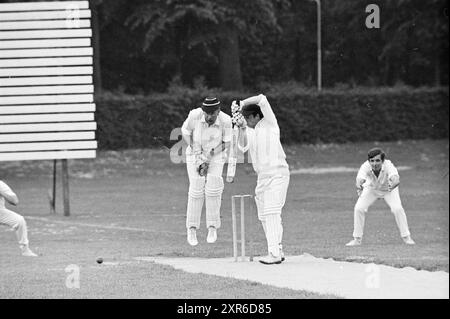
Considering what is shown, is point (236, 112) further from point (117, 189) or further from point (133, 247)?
point (117, 189)

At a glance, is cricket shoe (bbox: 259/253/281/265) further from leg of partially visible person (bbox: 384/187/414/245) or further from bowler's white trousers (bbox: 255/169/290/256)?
leg of partially visible person (bbox: 384/187/414/245)

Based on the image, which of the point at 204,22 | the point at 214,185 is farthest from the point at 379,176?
the point at 204,22

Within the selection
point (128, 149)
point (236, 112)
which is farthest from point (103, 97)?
point (236, 112)

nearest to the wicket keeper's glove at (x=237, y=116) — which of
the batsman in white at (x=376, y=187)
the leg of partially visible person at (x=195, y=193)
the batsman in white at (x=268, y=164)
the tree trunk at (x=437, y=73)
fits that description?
the batsman in white at (x=268, y=164)

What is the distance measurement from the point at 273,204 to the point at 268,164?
49 cm

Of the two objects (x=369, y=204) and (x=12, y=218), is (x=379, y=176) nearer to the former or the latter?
(x=369, y=204)

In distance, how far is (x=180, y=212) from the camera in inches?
1108

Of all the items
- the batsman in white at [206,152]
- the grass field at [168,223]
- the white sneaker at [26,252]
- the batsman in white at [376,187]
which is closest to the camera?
the grass field at [168,223]

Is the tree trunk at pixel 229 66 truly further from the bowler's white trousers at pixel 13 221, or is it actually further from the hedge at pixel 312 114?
the bowler's white trousers at pixel 13 221

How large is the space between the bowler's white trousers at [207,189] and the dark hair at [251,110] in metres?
1.97

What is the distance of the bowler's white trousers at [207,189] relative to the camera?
54.2 feet

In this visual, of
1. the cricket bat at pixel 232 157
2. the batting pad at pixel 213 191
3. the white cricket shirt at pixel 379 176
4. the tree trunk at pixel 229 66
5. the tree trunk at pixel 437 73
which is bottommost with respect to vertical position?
the tree trunk at pixel 437 73
